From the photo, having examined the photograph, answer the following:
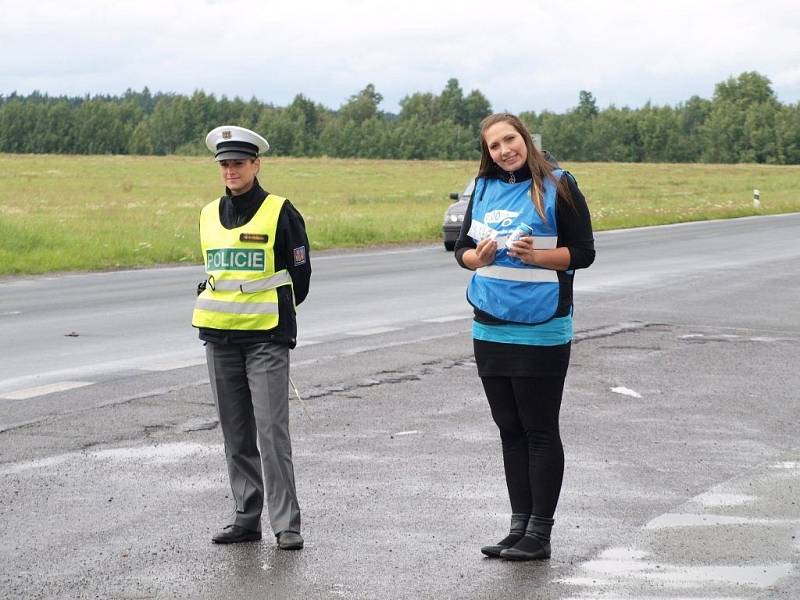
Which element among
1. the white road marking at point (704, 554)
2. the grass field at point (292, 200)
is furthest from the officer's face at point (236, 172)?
the grass field at point (292, 200)

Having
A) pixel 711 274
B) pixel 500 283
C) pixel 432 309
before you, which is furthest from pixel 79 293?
pixel 500 283

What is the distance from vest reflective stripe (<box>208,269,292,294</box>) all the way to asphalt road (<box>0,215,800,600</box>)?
1.03 metres

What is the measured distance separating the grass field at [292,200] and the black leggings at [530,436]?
1839cm

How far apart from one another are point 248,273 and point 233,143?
52cm

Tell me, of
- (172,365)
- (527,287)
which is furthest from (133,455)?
(172,365)

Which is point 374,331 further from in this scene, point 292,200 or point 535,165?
point 292,200

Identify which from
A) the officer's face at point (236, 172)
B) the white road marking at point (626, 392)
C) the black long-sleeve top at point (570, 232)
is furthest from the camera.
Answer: the white road marking at point (626, 392)

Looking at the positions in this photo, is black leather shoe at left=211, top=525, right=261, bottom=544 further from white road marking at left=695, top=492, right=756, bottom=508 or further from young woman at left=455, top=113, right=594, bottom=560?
white road marking at left=695, top=492, right=756, bottom=508

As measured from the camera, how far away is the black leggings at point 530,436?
5.62 m

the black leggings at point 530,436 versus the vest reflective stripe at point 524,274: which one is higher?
the vest reflective stripe at point 524,274

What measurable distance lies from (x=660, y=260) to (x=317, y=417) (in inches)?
664

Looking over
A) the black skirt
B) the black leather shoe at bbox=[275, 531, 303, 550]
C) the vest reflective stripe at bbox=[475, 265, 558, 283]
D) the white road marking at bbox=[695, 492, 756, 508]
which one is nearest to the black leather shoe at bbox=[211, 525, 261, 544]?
the black leather shoe at bbox=[275, 531, 303, 550]

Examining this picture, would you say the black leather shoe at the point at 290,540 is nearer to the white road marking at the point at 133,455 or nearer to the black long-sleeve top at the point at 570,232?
the black long-sleeve top at the point at 570,232

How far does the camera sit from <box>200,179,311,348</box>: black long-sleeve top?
5738 millimetres
